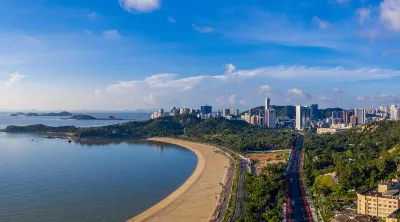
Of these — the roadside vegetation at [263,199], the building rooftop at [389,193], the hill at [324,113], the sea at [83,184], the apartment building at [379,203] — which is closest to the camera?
the roadside vegetation at [263,199]

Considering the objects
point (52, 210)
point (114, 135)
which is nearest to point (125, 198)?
point (52, 210)

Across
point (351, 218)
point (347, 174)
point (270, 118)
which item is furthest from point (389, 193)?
point (270, 118)

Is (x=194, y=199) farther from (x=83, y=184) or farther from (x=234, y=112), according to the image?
(x=234, y=112)

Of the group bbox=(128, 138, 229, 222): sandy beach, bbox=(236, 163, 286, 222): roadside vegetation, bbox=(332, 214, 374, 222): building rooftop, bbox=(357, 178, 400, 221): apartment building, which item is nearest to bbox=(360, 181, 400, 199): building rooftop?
bbox=(357, 178, 400, 221): apartment building

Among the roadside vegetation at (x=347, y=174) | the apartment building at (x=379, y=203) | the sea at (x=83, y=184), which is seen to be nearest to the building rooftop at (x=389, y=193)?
the apartment building at (x=379, y=203)

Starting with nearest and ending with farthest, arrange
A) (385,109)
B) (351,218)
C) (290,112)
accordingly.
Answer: (351,218), (290,112), (385,109)

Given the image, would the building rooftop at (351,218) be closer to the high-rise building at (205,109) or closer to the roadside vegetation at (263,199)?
the roadside vegetation at (263,199)

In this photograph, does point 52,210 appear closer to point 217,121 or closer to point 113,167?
point 113,167
